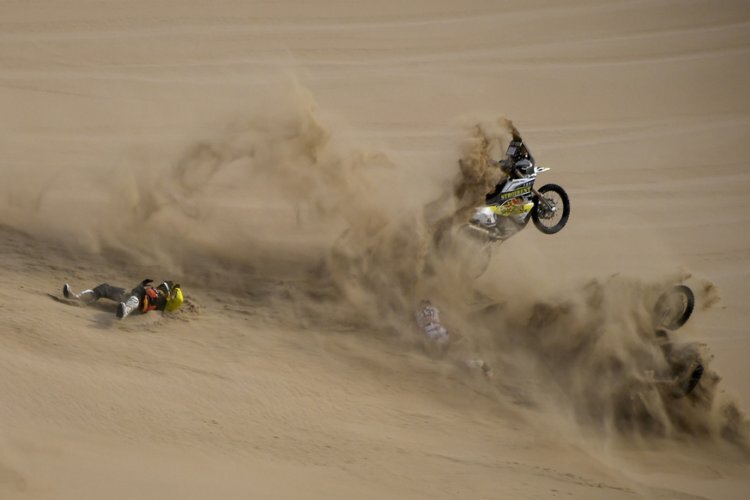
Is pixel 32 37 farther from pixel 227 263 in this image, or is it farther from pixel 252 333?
pixel 252 333

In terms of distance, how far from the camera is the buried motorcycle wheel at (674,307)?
12367 millimetres

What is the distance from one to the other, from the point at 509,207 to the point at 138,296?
4319 mm

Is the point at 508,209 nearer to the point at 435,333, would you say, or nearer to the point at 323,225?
the point at 435,333

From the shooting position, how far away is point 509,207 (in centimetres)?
1224

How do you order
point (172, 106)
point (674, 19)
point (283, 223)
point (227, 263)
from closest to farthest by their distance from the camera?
point (227, 263) → point (283, 223) → point (172, 106) → point (674, 19)

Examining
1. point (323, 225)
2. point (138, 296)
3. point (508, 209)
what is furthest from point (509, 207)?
point (138, 296)

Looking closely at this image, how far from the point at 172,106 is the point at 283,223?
4.75m

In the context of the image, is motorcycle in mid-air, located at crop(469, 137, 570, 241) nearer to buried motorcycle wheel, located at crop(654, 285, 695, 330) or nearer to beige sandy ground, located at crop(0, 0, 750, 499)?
beige sandy ground, located at crop(0, 0, 750, 499)

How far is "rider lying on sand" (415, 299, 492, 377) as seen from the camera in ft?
38.6

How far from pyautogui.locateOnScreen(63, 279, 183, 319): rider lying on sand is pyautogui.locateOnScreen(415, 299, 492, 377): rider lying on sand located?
8.91 ft

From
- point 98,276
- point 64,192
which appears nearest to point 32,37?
point 64,192

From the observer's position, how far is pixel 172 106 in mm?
18031

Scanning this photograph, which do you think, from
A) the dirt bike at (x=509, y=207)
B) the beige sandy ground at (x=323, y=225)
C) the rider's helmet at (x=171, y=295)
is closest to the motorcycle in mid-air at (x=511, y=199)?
the dirt bike at (x=509, y=207)

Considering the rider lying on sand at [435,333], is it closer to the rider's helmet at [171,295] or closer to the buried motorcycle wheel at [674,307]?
the buried motorcycle wheel at [674,307]
